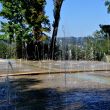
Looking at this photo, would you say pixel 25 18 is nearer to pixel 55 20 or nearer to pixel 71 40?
pixel 55 20

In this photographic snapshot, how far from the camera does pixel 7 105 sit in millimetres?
8664

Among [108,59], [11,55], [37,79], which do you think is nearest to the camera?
[37,79]

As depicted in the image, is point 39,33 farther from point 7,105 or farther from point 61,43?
point 7,105

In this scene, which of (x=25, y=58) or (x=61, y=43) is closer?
(x=25, y=58)

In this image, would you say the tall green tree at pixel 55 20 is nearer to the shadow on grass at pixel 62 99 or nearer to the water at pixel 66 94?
the water at pixel 66 94

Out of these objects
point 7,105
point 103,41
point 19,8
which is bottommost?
point 7,105

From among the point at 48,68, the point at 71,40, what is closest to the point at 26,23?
the point at 71,40

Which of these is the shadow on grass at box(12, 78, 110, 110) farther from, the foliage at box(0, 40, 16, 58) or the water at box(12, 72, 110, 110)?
the foliage at box(0, 40, 16, 58)

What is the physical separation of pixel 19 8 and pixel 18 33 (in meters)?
1.65

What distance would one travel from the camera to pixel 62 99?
9.16 m

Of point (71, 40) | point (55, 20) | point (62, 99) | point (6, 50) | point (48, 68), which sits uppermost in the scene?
point (55, 20)

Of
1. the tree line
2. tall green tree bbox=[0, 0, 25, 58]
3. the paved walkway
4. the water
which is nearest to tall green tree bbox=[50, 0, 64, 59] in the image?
the tree line

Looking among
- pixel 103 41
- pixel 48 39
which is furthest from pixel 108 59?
pixel 48 39

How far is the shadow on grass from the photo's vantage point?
823 centimetres
